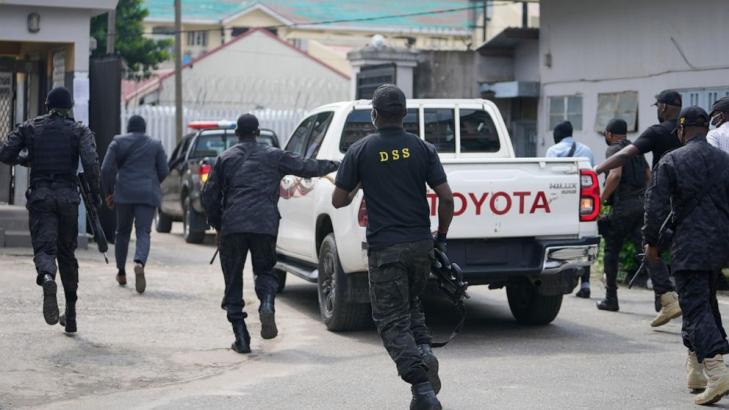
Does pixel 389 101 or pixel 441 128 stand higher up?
pixel 389 101

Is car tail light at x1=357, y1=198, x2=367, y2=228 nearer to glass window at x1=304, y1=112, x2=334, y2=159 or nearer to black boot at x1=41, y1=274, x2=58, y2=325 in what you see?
glass window at x1=304, y1=112, x2=334, y2=159

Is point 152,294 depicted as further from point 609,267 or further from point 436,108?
point 609,267

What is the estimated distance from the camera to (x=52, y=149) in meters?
9.98

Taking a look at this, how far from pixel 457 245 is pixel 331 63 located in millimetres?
51387

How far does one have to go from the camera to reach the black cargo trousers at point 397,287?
23.9 ft

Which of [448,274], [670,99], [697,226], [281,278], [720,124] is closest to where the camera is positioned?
[448,274]

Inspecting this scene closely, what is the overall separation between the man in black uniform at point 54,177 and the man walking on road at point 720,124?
4.71 meters

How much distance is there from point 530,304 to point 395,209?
418 centimetres

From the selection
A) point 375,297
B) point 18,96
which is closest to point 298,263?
point 375,297

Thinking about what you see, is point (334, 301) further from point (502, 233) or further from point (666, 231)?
point (666, 231)

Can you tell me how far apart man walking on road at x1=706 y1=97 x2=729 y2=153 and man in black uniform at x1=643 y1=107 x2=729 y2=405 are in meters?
1.05

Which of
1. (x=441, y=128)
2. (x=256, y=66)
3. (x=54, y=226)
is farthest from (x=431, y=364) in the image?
(x=256, y=66)

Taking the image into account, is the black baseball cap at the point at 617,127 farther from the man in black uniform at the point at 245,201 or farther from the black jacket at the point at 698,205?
the black jacket at the point at 698,205

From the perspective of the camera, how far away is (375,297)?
744cm
